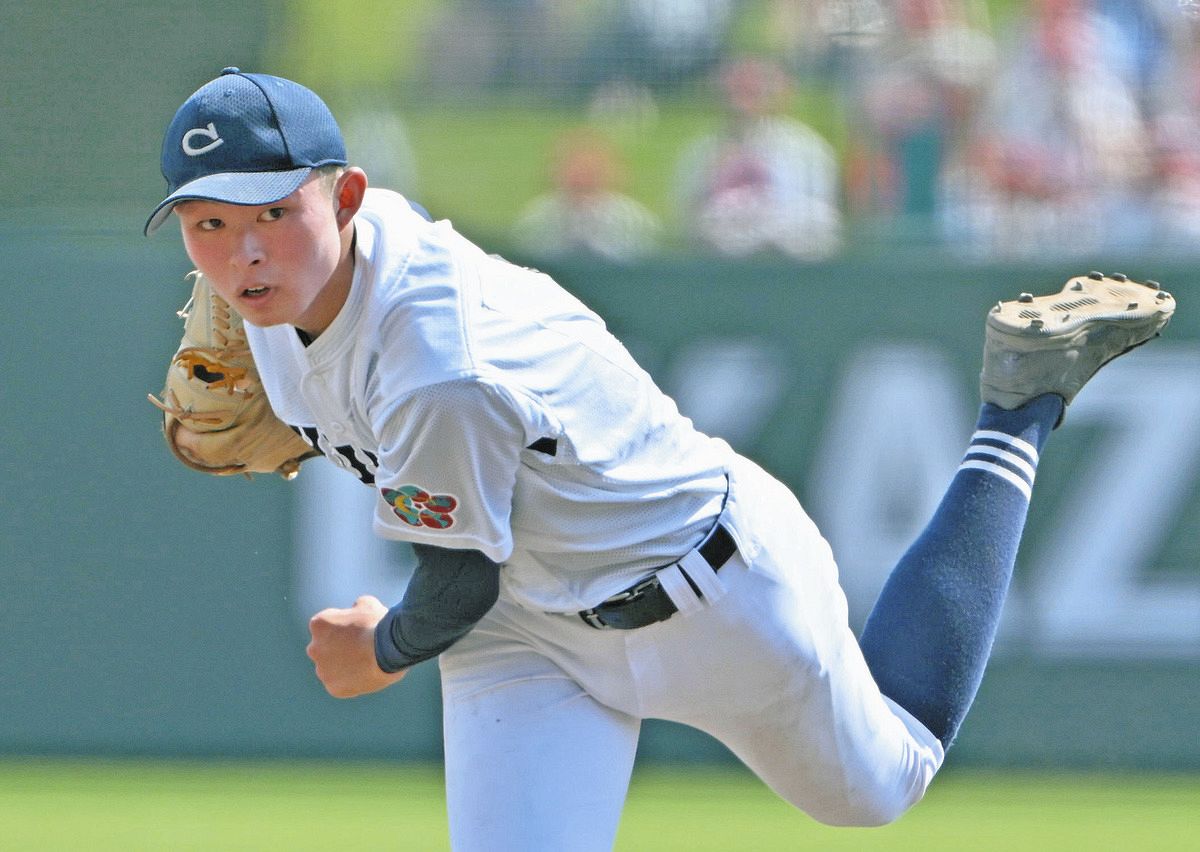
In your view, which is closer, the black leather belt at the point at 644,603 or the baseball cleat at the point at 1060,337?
the black leather belt at the point at 644,603

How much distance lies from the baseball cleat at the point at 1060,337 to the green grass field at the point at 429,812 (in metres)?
2.07

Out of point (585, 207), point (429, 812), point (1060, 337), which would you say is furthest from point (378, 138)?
point (1060, 337)

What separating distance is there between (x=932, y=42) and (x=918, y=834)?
319 centimetres

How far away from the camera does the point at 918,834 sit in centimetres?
562

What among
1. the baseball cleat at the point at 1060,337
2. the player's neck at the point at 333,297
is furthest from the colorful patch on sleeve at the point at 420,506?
the baseball cleat at the point at 1060,337

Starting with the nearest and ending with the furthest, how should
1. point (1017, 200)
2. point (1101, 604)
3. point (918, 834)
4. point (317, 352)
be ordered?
point (317, 352)
point (918, 834)
point (1101, 604)
point (1017, 200)

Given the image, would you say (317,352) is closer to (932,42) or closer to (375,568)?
(375,568)

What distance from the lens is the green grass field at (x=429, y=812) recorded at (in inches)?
215

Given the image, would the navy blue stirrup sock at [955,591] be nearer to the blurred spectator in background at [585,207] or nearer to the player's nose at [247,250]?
the player's nose at [247,250]

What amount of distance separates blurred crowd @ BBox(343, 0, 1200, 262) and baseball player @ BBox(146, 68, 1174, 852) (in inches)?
126

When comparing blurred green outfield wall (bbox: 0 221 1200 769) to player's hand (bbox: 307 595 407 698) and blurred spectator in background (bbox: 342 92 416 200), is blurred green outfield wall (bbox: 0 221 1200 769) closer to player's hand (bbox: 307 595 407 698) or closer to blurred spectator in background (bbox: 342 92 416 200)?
blurred spectator in background (bbox: 342 92 416 200)


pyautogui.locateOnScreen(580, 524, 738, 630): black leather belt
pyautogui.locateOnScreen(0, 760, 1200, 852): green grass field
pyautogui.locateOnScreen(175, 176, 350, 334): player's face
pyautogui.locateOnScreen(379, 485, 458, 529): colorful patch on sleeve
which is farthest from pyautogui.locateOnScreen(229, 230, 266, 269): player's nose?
pyautogui.locateOnScreen(0, 760, 1200, 852): green grass field

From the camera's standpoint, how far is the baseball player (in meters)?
2.68

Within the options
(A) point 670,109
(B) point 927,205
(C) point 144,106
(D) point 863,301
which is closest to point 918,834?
(D) point 863,301
